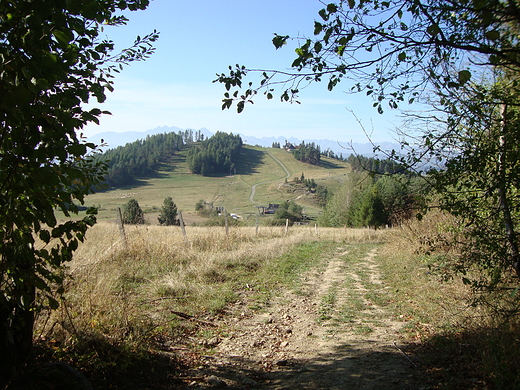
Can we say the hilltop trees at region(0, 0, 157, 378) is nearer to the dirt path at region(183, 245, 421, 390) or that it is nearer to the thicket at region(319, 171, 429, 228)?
the dirt path at region(183, 245, 421, 390)

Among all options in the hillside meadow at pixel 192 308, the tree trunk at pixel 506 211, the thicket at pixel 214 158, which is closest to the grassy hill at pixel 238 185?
the thicket at pixel 214 158

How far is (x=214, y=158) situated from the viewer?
145 metres

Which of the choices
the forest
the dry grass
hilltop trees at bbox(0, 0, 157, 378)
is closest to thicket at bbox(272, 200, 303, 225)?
the forest

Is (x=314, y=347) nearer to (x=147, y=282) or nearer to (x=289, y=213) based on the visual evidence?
(x=147, y=282)

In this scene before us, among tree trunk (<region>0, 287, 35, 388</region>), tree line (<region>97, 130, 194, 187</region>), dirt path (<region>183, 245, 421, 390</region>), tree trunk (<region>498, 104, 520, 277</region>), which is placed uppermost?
tree line (<region>97, 130, 194, 187</region>)

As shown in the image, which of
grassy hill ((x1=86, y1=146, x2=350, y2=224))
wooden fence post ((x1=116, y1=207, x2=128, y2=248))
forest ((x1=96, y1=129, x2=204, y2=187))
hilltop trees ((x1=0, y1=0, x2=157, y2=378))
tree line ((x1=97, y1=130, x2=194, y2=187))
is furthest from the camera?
forest ((x1=96, y1=129, x2=204, y2=187))

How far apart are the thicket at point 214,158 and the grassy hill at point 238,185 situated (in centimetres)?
338

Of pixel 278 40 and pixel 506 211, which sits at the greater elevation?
pixel 278 40

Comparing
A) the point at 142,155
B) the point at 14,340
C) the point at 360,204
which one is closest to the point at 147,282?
the point at 14,340

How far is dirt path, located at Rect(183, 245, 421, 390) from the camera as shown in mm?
4492

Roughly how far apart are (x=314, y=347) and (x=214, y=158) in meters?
142

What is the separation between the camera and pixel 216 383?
4.37 m

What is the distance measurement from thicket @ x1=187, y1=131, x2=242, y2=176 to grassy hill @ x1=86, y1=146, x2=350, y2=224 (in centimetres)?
338

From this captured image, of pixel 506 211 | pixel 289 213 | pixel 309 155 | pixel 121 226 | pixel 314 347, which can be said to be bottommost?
pixel 289 213
